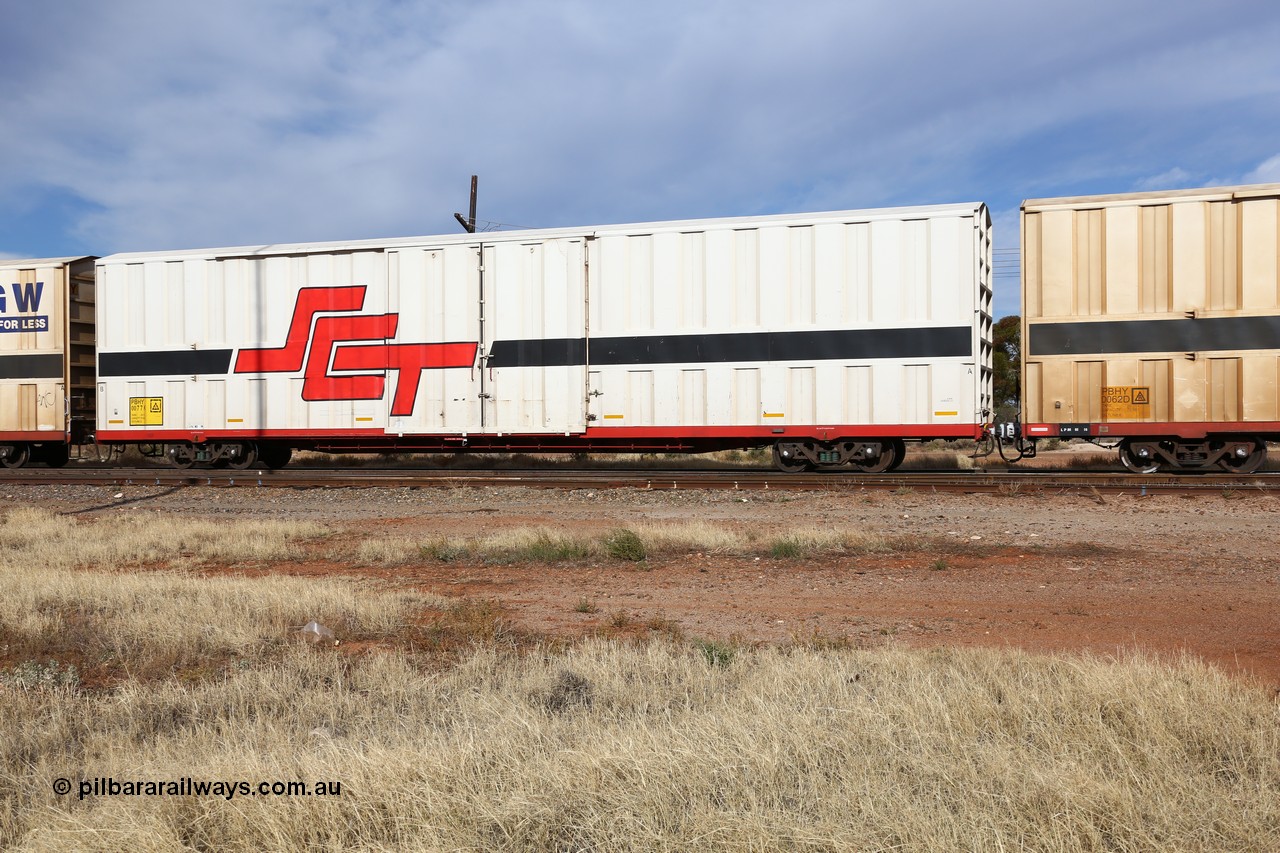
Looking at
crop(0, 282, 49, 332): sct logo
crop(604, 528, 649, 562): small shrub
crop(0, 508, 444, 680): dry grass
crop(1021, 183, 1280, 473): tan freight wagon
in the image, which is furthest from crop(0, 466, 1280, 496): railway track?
crop(0, 508, 444, 680): dry grass

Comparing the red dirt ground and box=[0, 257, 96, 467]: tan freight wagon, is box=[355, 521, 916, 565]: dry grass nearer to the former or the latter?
the red dirt ground

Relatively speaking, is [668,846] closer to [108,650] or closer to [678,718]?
[678,718]

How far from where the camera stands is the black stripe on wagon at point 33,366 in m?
17.2

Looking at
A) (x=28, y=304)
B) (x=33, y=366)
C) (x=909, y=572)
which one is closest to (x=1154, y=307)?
(x=909, y=572)

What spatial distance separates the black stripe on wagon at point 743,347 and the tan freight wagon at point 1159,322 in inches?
58.9

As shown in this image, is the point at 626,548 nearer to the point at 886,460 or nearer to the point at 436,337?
the point at 886,460

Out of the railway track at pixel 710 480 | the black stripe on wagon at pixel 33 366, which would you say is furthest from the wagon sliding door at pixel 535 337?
the black stripe on wagon at pixel 33 366

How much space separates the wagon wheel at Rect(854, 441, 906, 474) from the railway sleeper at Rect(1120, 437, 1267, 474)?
3.67 m

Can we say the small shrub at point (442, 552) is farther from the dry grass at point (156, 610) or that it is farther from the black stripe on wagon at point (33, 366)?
the black stripe on wagon at point (33, 366)

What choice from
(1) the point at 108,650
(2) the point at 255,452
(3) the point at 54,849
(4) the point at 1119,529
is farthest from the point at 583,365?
(3) the point at 54,849

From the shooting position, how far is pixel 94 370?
18.0m

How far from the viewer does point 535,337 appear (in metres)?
14.9

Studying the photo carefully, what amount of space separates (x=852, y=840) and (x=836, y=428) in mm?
11704

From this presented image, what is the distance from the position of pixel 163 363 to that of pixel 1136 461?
59.1 ft
